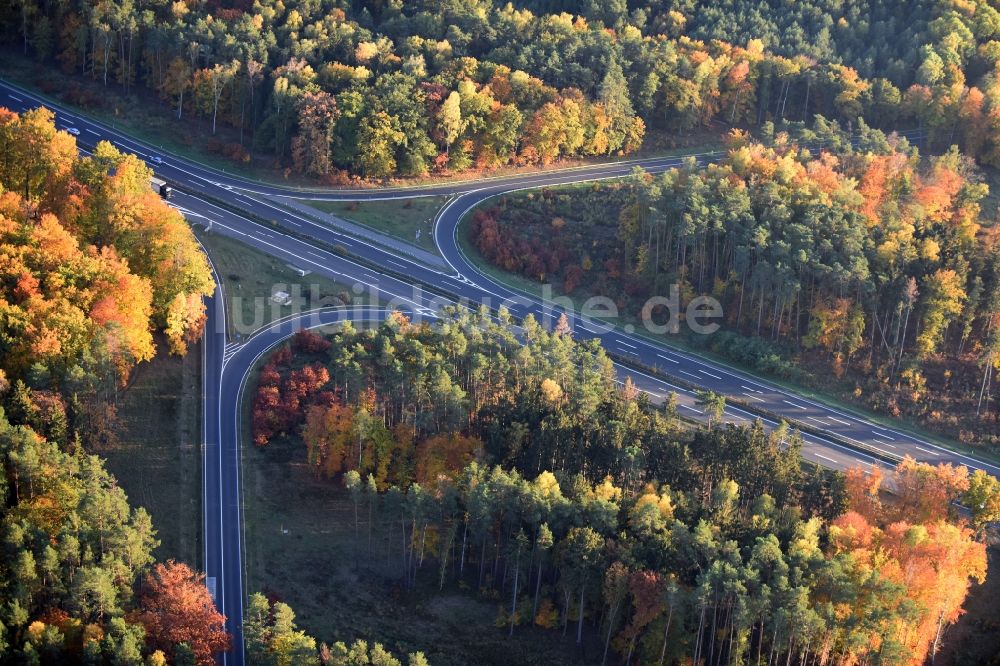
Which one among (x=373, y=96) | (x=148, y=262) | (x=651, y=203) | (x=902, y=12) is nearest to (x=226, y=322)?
(x=148, y=262)

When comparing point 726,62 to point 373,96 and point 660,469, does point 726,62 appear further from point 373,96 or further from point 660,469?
point 660,469

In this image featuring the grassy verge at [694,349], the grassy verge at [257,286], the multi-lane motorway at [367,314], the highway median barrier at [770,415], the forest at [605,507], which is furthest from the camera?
the grassy verge at [257,286]

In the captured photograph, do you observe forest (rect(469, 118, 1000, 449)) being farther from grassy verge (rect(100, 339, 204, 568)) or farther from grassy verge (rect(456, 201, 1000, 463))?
grassy verge (rect(100, 339, 204, 568))

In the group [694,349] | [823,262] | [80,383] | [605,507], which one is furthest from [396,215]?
[605,507]

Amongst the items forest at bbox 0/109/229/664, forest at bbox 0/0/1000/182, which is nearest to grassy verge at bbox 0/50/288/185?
forest at bbox 0/0/1000/182

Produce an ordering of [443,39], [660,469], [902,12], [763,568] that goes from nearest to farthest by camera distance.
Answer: [763,568], [660,469], [443,39], [902,12]

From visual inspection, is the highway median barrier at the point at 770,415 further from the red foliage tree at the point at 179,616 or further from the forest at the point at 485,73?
the red foliage tree at the point at 179,616

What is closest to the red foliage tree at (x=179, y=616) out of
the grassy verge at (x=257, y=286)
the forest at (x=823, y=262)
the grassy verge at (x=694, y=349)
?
the grassy verge at (x=257, y=286)
